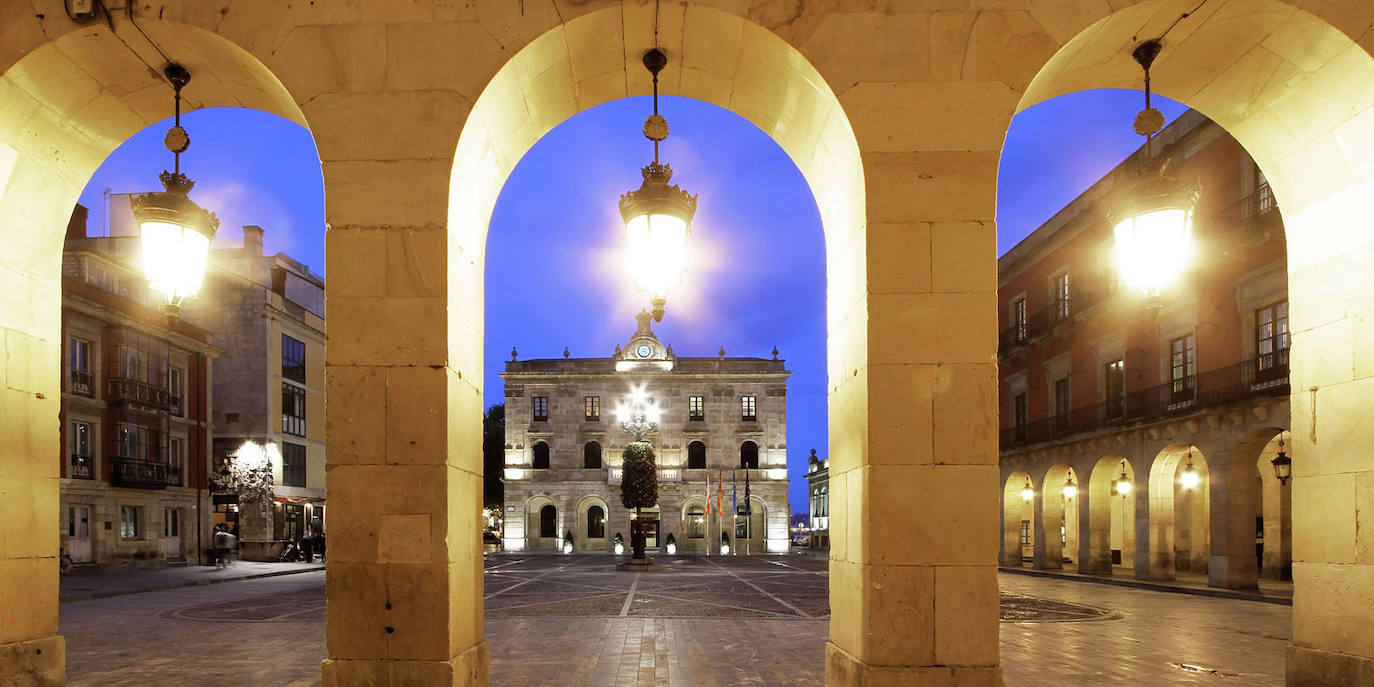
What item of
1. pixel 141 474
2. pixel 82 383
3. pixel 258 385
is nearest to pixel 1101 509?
pixel 141 474

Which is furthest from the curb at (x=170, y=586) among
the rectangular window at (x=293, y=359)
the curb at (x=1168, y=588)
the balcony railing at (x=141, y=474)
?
the curb at (x=1168, y=588)

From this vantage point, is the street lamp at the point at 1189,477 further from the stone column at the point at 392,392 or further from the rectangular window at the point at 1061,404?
the stone column at the point at 392,392

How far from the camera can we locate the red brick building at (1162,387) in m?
19.7

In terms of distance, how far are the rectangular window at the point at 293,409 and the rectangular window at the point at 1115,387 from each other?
3186 centimetres

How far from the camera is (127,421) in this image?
2931 centimetres

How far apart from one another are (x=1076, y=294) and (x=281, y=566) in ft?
87.3

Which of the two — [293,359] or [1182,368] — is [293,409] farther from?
[1182,368]

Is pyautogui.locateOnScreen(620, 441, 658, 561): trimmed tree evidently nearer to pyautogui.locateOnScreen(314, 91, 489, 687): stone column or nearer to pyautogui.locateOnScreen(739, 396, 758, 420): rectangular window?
pyautogui.locateOnScreen(739, 396, 758, 420): rectangular window

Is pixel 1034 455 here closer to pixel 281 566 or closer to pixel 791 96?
pixel 281 566

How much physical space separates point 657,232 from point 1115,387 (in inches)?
940

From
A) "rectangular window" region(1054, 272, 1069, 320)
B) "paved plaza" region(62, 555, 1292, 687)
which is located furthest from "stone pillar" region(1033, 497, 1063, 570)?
"paved plaza" region(62, 555, 1292, 687)

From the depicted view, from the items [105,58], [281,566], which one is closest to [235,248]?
[281,566]

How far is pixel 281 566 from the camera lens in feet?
102

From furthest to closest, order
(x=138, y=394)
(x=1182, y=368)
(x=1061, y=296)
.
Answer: (x=138, y=394) → (x=1061, y=296) → (x=1182, y=368)
